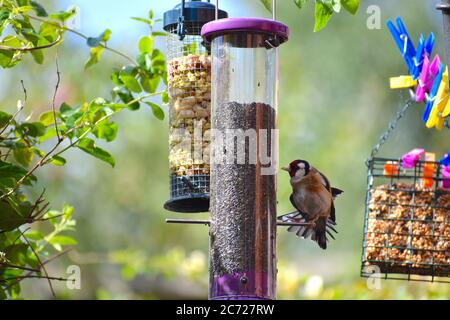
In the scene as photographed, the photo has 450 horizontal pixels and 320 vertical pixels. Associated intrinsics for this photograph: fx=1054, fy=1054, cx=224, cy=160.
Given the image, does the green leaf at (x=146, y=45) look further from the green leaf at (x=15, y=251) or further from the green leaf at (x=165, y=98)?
the green leaf at (x=15, y=251)

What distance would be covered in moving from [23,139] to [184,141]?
757 millimetres

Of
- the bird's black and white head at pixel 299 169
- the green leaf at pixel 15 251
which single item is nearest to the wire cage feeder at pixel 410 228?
the bird's black and white head at pixel 299 169

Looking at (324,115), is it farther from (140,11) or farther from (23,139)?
(23,139)

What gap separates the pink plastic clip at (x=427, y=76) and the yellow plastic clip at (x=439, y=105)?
0.65 feet

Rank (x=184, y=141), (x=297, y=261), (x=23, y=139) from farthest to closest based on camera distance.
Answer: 1. (x=297, y=261)
2. (x=184, y=141)
3. (x=23, y=139)

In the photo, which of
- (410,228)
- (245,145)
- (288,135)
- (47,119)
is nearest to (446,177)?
(410,228)

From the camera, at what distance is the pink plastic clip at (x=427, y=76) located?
16.9 ft

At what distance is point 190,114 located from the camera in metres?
4.82

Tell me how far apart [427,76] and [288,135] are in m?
9.01

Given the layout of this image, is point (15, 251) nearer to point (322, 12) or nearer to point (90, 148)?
point (90, 148)

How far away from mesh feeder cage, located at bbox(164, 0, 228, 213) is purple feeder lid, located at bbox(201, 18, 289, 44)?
1.51 ft

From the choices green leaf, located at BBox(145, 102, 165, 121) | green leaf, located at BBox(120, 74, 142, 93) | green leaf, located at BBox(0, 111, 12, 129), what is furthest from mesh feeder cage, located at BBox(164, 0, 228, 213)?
green leaf, located at BBox(0, 111, 12, 129)
